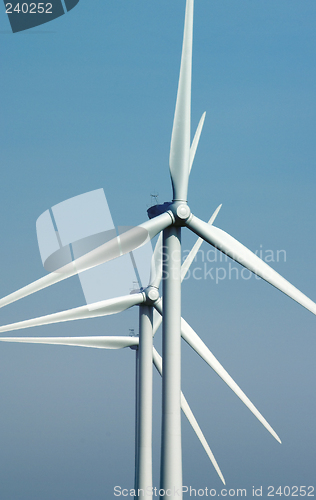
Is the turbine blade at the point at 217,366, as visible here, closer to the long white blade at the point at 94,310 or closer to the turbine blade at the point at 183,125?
the long white blade at the point at 94,310

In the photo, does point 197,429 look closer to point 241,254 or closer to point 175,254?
point 241,254

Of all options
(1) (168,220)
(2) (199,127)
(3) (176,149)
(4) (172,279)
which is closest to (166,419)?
(4) (172,279)

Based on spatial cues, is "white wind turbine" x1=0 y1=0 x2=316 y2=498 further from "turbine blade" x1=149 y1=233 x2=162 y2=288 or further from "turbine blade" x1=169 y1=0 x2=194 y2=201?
"turbine blade" x1=149 y1=233 x2=162 y2=288

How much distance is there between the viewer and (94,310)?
1346 inches

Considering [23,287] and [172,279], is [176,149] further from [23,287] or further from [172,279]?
[23,287]

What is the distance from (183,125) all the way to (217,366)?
10.8 m

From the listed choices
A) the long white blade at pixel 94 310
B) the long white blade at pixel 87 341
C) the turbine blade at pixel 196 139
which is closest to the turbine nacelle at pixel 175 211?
the turbine blade at pixel 196 139

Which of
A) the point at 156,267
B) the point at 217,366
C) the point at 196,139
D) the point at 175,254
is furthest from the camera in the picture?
the point at 156,267

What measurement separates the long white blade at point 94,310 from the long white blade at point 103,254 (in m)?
7.97

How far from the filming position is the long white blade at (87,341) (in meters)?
35.6

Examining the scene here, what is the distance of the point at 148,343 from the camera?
116ft

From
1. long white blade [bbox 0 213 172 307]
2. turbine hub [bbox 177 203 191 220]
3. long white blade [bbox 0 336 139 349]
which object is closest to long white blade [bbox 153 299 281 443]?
long white blade [bbox 0 336 139 349]

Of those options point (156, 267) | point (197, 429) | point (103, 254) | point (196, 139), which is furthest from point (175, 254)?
point (197, 429)

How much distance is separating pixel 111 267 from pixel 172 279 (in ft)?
19.9
